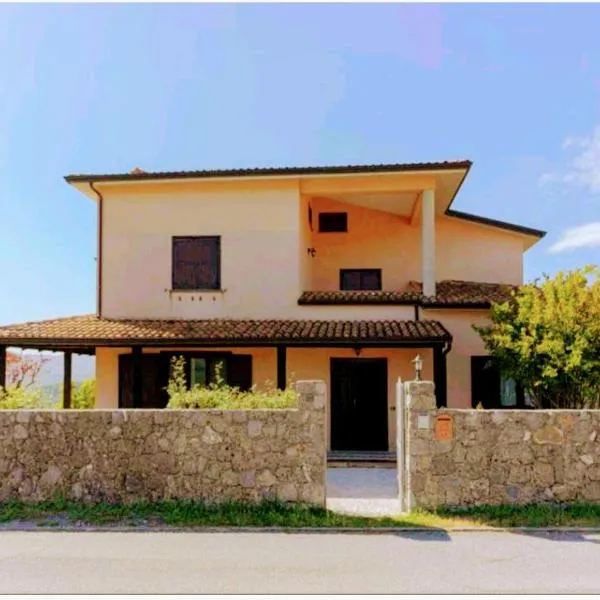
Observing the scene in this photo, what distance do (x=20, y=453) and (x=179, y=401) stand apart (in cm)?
248

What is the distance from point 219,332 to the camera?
44.7 ft

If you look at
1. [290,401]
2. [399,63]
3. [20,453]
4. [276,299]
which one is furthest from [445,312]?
[20,453]

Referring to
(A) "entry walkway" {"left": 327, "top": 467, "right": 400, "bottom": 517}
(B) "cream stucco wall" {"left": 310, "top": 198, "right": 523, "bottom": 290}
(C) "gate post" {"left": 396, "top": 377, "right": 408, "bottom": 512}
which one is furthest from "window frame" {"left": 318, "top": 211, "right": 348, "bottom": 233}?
(C) "gate post" {"left": 396, "top": 377, "right": 408, "bottom": 512}

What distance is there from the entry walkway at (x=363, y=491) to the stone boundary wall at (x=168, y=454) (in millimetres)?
998

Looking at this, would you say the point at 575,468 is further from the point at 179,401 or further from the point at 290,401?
the point at 179,401

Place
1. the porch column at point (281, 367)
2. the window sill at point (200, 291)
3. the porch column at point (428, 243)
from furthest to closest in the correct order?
the window sill at point (200, 291) → the porch column at point (428, 243) → the porch column at point (281, 367)

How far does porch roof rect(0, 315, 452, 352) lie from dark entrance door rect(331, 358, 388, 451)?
4.22ft

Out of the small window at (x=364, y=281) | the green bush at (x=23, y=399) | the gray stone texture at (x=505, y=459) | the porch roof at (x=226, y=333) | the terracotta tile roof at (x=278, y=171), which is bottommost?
the gray stone texture at (x=505, y=459)

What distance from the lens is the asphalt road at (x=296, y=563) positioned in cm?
525

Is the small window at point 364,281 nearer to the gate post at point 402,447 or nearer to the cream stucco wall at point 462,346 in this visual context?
the cream stucco wall at point 462,346

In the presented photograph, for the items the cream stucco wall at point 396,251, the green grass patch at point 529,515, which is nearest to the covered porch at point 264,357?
the cream stucco wall at point 396,251

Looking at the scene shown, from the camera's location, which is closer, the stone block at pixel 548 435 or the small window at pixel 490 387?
the stone block at pixel 548 435

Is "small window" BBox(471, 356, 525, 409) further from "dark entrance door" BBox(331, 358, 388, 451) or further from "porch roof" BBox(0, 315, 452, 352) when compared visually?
"dark entrance door" BBox(331, 358, 388, 451)

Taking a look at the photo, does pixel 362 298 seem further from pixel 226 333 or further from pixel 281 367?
pixel 226 333
